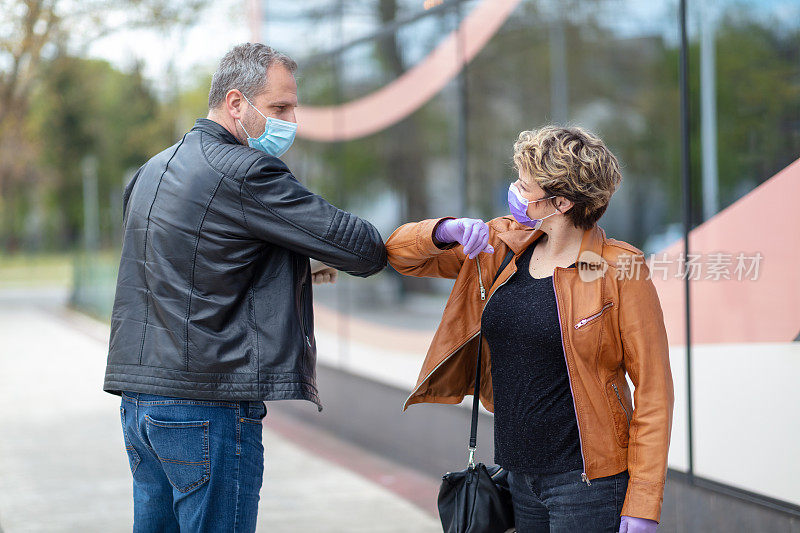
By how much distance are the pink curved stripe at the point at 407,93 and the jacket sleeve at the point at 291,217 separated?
402 cm

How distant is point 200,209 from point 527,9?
23.5 ft

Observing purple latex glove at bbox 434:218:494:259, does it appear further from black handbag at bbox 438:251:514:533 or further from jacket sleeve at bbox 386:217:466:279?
black handbag at bbox 438:251:514:533

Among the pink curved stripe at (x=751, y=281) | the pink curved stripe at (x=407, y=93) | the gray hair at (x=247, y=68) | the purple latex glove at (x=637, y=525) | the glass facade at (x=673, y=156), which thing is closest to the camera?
the purple latex glove at (x=637, y=525)

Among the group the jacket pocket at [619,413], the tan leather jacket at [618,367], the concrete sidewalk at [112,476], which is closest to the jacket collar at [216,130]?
the tan leather jacket at [618,367]

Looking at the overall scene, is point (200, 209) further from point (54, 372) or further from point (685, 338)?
point (54, 372)

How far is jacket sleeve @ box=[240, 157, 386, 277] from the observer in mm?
2475

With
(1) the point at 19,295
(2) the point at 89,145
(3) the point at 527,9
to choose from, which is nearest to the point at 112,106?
(2) the point at 89,145

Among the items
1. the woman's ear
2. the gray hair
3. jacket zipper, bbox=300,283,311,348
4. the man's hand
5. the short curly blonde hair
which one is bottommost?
jacket zipper, bbox=300,283,311,348

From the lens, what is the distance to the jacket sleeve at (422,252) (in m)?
2.64

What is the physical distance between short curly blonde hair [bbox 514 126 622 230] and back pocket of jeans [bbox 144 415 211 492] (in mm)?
1158

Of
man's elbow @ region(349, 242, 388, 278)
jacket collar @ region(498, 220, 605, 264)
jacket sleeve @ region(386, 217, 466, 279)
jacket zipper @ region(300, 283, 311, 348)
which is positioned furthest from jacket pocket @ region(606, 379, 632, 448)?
jacket zipper @ region(300, 283, 311, 348)

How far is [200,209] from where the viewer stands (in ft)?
8.25

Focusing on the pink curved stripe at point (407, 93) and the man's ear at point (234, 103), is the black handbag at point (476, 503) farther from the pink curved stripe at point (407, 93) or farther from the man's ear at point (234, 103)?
the pink curved stripe at point (407, 93)

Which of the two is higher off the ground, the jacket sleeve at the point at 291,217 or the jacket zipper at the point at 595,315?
the jacket sleeve at the point at 291,217
